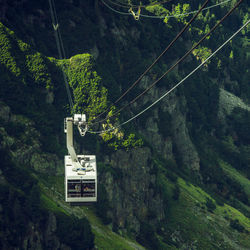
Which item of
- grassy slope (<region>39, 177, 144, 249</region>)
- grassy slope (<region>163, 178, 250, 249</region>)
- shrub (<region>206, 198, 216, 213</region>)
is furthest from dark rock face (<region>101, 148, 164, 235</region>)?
shrub (<region>206, 198, 216, 213</region>)

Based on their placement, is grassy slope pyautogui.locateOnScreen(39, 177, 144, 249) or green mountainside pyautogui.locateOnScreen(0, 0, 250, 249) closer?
green mountainside pyautogui.locateOnScreen(0, 0, 250, 249)

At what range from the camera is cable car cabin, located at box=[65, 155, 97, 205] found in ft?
186

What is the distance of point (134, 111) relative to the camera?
14100 cm

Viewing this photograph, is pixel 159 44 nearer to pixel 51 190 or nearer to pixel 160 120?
pixel 160 120

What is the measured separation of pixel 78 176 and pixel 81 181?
68 centimetres

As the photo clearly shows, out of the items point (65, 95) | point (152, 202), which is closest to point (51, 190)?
point (65, 95)

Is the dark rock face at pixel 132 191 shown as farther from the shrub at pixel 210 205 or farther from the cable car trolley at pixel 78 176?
the cable car trolley at pixel 78 176

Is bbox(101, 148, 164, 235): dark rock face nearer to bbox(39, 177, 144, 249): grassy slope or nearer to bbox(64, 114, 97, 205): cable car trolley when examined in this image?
bbox(39, 177, 144, 249): grassy slope

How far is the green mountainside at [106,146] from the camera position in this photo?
311ft

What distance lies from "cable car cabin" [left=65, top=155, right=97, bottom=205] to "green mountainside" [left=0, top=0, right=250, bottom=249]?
30307 millimetres

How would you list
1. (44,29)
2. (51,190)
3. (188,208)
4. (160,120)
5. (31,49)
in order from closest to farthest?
(51,190), (31,49), (44,29), (188,208), (160,120)

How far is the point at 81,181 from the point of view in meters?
56.8

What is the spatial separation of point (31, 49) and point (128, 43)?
39832 mm

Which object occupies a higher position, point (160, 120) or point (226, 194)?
point (160, 120)
